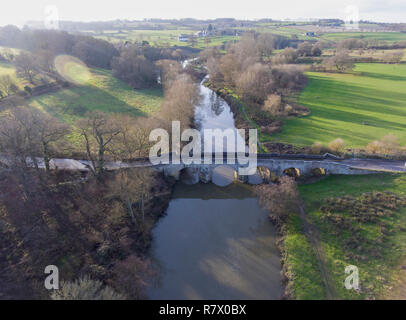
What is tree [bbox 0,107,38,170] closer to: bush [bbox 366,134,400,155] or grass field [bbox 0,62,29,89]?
grass field [bbox 0,62,29,89]

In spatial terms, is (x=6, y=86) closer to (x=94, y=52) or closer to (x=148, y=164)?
(x=94, y=52)

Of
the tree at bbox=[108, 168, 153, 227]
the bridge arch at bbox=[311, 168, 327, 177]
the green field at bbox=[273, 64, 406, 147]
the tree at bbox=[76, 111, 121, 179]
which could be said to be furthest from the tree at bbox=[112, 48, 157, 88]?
the bridge arch at bbox=[311, 168, 327, 177]

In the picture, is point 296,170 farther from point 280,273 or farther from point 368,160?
point 280,273

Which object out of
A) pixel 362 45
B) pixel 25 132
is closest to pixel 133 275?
pixel 25 132

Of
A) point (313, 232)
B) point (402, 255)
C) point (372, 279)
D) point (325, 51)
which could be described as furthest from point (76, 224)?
point (325, 51)

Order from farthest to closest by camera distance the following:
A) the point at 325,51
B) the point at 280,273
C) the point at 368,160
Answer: the point at 325,51, the point at 368,160, the point at 280,273

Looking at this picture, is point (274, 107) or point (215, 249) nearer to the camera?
point (215, 249)

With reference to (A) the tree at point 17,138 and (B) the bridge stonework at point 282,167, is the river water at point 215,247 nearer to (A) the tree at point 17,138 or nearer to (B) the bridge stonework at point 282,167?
(B) the bridge stonework at point 282,167
